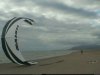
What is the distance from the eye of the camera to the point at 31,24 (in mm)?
28953

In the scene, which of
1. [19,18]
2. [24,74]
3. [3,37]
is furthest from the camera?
[19,18]

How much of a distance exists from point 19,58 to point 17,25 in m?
3.10

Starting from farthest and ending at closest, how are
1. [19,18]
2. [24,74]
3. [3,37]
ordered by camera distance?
[19,18] < [3,37] < [24,74]

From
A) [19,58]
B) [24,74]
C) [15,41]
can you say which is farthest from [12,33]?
[24,74]

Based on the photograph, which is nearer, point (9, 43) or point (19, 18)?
point (9, 43)

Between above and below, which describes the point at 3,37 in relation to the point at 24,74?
above

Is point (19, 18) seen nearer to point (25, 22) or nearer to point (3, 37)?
point (25, 22)

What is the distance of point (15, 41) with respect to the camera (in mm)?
26453

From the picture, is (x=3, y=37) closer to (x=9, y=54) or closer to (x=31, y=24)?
(x=9, y=54)

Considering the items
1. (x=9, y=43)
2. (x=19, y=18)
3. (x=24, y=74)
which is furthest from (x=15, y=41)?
A: (x=24, y=74)

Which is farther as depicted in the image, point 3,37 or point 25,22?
point 25,22

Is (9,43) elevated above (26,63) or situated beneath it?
elevated above

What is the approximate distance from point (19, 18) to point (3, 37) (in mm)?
3080

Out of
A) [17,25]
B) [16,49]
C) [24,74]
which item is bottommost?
[24,74]
